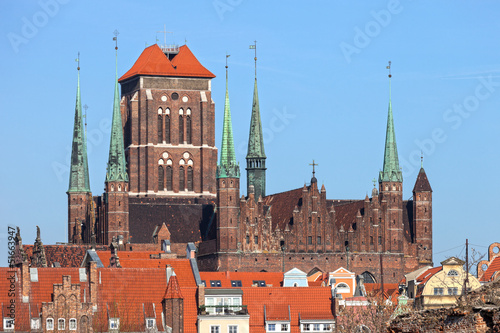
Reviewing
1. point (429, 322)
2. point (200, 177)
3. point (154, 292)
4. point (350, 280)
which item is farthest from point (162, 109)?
point (429, 322)

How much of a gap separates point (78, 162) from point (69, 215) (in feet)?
18.3

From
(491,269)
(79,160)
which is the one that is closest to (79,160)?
(79,160)

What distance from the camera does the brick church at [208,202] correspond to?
114125 millimetres

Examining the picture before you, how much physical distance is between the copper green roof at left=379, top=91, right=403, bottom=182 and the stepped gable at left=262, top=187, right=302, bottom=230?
8.30m

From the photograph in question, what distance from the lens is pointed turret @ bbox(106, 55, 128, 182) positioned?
121 meters

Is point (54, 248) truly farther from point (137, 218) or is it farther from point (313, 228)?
point (313, 228)

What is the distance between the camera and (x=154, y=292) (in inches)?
2596

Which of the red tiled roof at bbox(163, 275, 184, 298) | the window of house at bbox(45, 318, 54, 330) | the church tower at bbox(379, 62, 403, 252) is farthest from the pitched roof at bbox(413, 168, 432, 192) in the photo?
the window of house at bbox(45, 318, 54, 330)

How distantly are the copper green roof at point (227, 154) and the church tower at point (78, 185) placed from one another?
52.6 feet

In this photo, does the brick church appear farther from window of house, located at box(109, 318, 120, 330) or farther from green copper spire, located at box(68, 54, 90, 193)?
window of house, located at box(109, 318, 120, 330)

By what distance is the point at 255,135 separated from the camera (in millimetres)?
128000

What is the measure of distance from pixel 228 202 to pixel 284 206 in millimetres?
8686

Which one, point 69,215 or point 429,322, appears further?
point 69,215

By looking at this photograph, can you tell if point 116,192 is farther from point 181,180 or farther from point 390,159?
point 390,159
